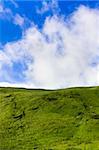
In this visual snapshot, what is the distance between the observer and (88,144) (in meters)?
155

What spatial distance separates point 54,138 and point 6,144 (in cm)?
2055

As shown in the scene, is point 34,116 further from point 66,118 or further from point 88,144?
point 88,144

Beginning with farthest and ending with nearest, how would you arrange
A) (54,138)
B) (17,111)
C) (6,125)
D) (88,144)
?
1. (17,111)
2. (6,125)
3. (54,138)
4. (88,144)

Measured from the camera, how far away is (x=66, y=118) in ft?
621

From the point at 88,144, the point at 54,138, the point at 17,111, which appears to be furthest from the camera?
the point at 17,111

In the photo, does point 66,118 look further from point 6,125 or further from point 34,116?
point 6,125

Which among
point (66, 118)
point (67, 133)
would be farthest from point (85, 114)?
point (67, 133)

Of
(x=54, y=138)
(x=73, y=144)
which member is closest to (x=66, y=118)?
(x=54, y=138)

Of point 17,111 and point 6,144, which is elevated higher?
point 17,111

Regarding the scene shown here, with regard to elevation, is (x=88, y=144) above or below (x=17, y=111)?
below

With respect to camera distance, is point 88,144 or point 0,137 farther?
point 0,137

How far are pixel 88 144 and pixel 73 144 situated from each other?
19.3 ft

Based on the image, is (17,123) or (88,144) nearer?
(88,144)

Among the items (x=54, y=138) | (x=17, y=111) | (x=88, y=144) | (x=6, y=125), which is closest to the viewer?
(x=88, y=144)
